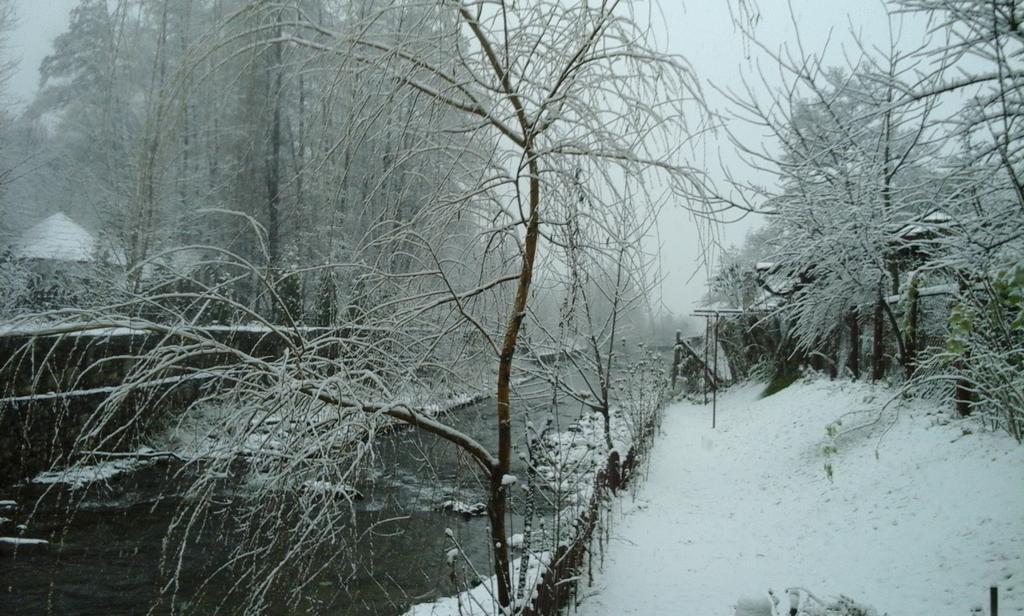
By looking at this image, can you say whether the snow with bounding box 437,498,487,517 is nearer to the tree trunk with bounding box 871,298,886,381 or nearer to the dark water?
the dark water

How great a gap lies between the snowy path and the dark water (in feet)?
6.46

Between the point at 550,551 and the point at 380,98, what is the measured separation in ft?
11.6

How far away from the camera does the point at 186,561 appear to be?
21.9 ft

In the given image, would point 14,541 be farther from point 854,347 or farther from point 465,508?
point 854,347

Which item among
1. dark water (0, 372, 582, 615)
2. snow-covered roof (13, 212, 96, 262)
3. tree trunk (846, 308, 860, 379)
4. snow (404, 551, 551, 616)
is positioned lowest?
dark water (0, 372, 582, 615)

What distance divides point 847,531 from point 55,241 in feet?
75.8

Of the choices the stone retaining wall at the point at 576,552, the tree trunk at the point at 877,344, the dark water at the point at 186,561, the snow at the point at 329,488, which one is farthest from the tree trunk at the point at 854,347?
the snow at the point at 329,488

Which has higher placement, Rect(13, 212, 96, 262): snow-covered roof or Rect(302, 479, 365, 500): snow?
Rect(13, 212, 96, 262): snow-covered roof

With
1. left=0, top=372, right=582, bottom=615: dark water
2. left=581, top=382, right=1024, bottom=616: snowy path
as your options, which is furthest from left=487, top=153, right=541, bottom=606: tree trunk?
left=581, top=382, right=1024, bottom=616: snowy path

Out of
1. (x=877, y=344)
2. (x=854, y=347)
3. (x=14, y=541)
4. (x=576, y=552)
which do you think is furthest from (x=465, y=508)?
(x=854, y=347)

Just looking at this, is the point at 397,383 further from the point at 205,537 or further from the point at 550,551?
the point at 205,537

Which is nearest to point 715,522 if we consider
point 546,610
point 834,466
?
point 834,466

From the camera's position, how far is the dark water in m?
5.61

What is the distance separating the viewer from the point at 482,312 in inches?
132
